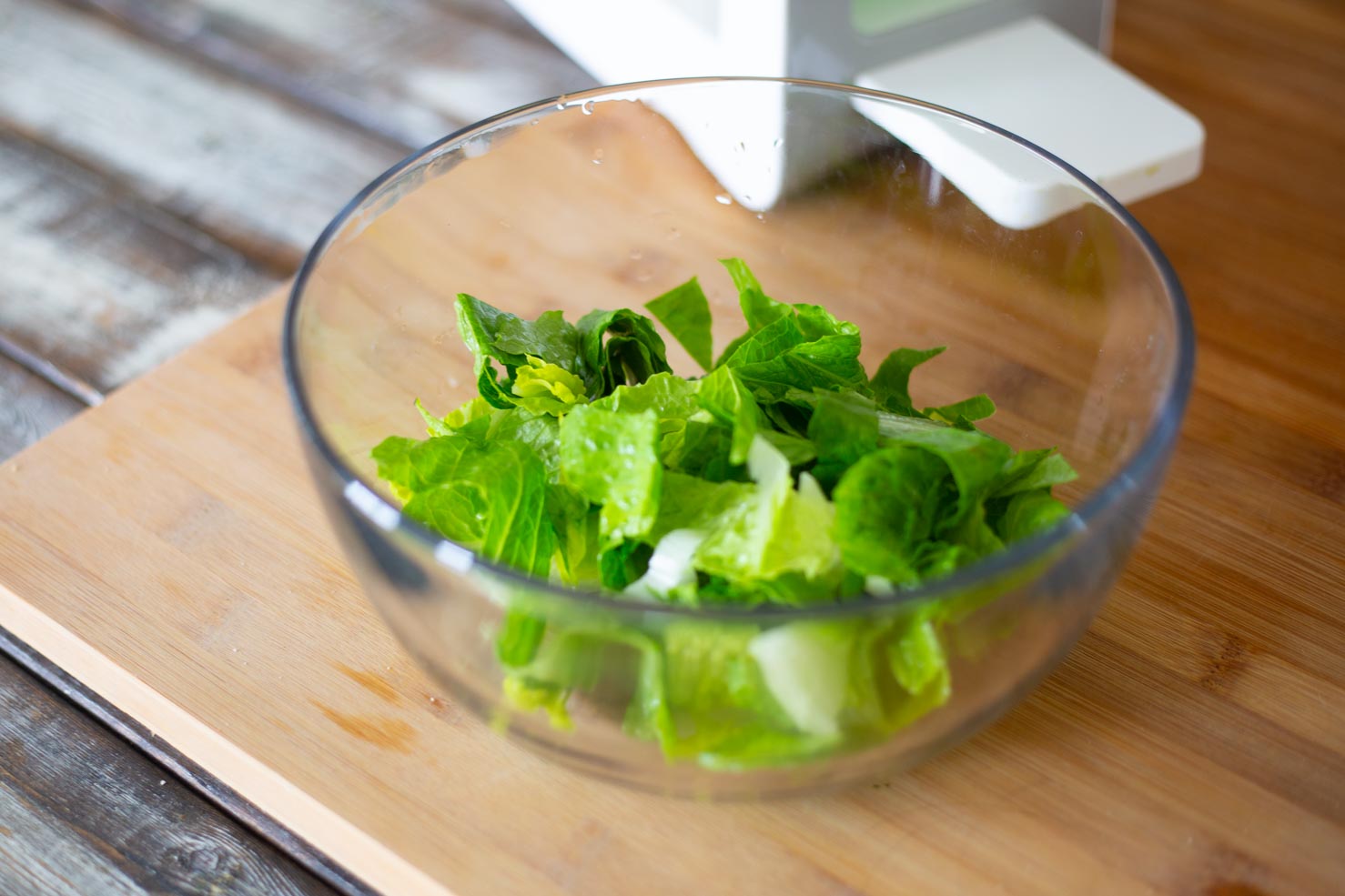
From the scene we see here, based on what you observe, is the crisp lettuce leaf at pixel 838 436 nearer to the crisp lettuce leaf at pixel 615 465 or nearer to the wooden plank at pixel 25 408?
the crisp lettuce leaf at pixel 615 465

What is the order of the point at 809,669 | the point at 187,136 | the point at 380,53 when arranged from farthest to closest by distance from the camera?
the point at 380,53 → the point at 187,136 → the point at 809,669

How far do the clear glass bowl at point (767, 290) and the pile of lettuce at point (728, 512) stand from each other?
1 centimetres

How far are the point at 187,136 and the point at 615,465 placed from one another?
0.83 meters

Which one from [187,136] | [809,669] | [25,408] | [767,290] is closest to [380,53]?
[187,136]

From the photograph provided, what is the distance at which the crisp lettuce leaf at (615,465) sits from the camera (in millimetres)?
544

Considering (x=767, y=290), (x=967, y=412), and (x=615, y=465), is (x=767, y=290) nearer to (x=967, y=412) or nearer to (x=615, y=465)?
(x=967, y=412)

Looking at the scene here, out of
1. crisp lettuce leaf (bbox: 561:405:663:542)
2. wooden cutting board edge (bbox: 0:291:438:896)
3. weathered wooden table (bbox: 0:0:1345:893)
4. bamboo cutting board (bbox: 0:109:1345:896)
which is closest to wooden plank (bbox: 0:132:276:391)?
weathered wooden table (bbox: 0:0:1345:893)

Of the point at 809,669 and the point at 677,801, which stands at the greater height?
the point at 809,669

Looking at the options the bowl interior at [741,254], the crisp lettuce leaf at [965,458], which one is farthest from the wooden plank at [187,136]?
the crisp lettuce leaf at [965,458]

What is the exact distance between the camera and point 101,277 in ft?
3.37

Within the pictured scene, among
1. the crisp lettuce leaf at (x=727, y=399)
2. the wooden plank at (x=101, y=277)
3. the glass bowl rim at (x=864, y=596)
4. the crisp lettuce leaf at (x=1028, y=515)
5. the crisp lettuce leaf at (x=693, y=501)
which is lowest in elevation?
the wooden plank at (x=101, y=277)

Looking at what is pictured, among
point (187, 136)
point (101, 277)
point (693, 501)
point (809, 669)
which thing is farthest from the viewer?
point (187, 136)

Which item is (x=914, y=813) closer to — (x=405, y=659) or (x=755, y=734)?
(x=755, y=734)

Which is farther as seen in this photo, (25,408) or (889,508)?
(25,408)
